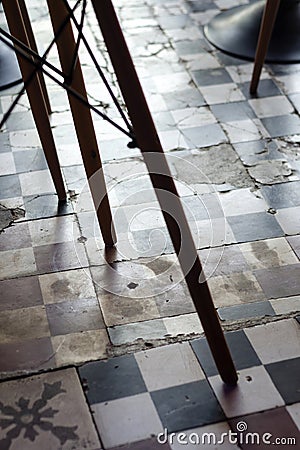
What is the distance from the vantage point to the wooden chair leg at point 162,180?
1.31m

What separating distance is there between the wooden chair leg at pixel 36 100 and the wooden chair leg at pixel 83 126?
17cm

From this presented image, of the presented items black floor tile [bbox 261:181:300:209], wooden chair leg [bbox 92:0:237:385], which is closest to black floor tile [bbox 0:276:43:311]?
wooden chair leg [bbox 92:0:237:385]

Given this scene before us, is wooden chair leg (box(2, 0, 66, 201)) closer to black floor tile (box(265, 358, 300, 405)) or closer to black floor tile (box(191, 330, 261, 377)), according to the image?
black floor tile (box(191, 330, 261, 377))

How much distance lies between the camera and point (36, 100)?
76.4 inches

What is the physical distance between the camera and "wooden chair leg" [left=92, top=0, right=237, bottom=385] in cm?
131

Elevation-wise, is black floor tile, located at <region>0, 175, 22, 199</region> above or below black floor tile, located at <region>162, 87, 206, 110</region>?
above

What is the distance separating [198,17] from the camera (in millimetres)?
3061

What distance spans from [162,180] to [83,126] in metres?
0.40

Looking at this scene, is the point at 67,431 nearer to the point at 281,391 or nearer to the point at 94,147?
the point at 281,391

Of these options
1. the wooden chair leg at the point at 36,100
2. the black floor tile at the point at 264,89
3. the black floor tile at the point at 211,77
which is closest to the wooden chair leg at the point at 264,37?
the black floor tile at the point at 264,89

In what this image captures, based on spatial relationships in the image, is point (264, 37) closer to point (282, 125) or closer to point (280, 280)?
point (282, 125)

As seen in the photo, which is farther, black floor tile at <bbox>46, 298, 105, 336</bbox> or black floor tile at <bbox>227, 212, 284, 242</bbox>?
black floor tile at <bbox>227, 212, 284, 242</bbox>

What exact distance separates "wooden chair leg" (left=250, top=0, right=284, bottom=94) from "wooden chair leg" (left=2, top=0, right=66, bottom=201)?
830mm

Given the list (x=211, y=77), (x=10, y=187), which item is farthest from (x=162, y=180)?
(x=211, y=77)
